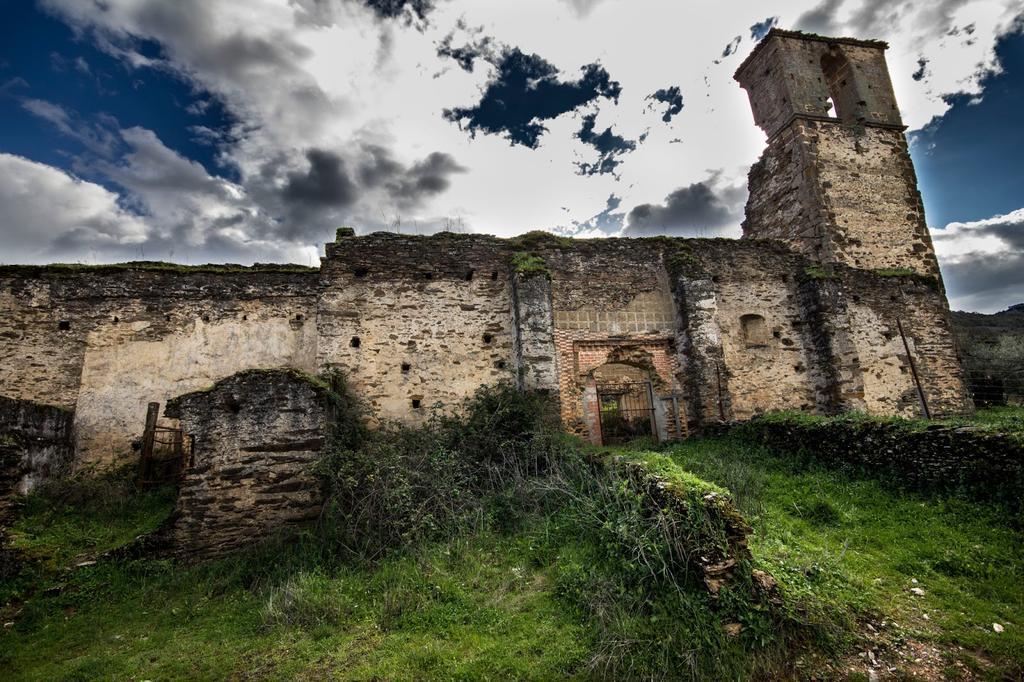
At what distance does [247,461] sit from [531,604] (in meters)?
4.74

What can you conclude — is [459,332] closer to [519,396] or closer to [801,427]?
[519,396]

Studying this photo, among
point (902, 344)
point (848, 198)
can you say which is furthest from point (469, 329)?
point (848, 198)

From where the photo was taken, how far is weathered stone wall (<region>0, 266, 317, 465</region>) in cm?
948

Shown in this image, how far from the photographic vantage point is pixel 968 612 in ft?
14.2

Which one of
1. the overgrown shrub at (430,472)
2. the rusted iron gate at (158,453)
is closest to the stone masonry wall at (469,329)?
the rusted iron gate at (158,453)

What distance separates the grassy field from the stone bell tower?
1041cm

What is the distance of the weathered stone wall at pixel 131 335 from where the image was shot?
31.1 feet

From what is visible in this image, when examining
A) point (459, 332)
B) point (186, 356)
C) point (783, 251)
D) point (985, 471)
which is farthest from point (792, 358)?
point (186, 356)

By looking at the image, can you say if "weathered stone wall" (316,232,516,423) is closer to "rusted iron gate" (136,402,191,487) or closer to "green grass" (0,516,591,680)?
"rusted iron gate" (136,402,191,487)

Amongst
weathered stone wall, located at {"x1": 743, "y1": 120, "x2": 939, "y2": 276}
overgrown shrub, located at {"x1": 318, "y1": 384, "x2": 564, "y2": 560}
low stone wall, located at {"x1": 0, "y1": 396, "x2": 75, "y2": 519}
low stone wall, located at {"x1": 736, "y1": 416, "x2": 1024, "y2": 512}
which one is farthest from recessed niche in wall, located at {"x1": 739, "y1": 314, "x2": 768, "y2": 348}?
low stone wall, located at {"x1": 0, "y1": 396, "x2": 75, "y2": 519}

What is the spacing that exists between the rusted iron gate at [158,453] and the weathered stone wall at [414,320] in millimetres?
2908

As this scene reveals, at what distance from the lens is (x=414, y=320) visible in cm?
1063

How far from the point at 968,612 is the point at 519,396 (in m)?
6.57

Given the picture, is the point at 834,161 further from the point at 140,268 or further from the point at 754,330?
the point at 140,268
